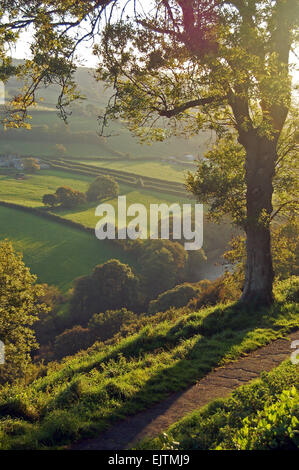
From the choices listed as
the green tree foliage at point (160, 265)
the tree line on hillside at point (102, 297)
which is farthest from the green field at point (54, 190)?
the tree line on hillside at point (102, 297)

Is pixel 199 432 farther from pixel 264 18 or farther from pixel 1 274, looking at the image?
pixel 1 274

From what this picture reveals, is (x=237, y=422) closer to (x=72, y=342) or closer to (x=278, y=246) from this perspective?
(x=278, y=246)

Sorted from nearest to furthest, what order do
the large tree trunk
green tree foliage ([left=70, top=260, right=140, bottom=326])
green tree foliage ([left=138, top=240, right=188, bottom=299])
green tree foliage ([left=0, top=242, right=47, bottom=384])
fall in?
the large tree trunk → green tree foliage ([left=0, top=242, right=47, bottom=384]) → green tree foliage ([left=70, top=260, right=140, bottom=326]) → green tree foliage ([left=138, top=240, right=188, bottom=299])

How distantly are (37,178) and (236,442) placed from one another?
124 meters

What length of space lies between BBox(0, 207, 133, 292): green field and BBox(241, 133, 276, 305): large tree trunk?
2053 inches

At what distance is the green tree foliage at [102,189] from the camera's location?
347ft

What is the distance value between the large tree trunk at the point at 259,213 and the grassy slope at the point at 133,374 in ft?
3.26

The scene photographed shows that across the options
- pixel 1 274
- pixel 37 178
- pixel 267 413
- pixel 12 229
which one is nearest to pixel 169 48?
pixel 267 413

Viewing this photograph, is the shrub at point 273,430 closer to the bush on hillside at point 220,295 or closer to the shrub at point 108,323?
the bush on hillside at point 220,295

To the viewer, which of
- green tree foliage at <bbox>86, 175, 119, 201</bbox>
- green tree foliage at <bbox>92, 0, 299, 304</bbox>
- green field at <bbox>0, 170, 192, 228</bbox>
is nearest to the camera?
green tree foliage at <bbox>92, 0, 299, 304</bbox>

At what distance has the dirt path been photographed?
23.3 ft

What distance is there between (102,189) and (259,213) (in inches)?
3713

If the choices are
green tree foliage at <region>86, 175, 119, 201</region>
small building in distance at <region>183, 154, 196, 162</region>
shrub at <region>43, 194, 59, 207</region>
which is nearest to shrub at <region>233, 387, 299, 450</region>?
shrub at <region>43, 194, 59, 207</region>

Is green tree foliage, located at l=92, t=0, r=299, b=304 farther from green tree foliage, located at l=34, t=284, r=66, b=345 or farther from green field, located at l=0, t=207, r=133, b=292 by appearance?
green field, located at l=0, t=207, r=133, b=292
